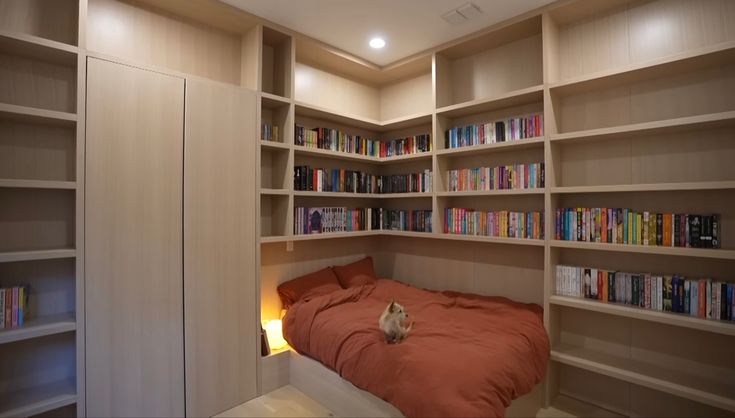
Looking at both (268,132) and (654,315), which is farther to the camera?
(268,132)

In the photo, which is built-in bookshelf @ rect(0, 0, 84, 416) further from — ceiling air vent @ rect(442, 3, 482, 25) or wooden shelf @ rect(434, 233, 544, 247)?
wooden shelf @ rect(434, 233, 544, 247)

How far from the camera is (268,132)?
290 centimetres

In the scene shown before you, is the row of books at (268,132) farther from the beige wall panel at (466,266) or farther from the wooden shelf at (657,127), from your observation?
the wooden shelf at (657,127)

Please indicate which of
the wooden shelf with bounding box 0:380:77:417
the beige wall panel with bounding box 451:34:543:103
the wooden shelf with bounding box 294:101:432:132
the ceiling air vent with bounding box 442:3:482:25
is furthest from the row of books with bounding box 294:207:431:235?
the wooden shelf with bounding box 0:380:77:417

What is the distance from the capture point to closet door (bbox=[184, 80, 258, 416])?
2.33m

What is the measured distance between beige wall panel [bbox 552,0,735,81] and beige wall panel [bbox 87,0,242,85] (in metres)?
2.43

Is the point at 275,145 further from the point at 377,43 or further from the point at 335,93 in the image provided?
the point at 377,43

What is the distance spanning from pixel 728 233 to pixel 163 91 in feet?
10.9

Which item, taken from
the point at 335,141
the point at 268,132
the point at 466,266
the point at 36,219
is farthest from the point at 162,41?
the point at 466,266

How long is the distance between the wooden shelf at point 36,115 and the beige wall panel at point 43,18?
0.48 meters

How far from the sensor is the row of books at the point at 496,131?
2.71 metres

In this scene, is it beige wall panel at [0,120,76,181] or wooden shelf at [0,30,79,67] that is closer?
wooden shelf at [0,30,79,67]

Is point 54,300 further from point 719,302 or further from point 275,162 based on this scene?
point 719,302

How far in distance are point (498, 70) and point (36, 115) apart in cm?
301
